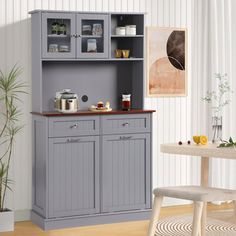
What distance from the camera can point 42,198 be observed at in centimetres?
639

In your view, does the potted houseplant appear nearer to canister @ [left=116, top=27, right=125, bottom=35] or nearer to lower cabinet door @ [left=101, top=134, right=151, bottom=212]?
lower cabinet door @ [left=101, top=134, right=151, bottom=212]

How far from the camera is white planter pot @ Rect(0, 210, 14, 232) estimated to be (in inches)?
245

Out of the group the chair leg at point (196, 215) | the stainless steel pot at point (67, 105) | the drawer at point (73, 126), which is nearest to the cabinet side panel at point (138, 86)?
the drawer at point (73, 126)

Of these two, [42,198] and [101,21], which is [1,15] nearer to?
[101,21]

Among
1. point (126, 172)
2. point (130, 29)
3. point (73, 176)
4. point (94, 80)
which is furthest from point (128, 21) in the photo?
point (73, 176)

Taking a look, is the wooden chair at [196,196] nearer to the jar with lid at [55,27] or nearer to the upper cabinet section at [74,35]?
the upper cabinet section at [74,35]

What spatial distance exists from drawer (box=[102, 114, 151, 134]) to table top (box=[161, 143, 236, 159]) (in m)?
0.99

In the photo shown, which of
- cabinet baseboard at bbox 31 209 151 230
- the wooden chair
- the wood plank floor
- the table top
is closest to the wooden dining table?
the table top

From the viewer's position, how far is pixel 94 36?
652 centimetres

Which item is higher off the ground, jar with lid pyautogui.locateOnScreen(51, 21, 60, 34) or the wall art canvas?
jar with lid pyautogui.locateOnScreen(51, 21, 60, 34)

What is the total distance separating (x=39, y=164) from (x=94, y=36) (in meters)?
1.28

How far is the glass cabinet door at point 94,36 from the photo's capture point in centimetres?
651

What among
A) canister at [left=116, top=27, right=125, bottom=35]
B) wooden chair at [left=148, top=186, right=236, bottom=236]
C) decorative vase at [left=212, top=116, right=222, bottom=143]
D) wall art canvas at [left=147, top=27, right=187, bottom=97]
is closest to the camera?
wooden chair at [left=148, top=186, right=236, bottom=236]

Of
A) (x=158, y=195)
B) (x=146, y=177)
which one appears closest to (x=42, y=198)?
(x=146, y=177)
